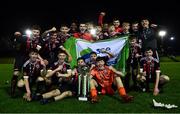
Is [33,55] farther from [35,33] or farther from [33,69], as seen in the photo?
[35,33]

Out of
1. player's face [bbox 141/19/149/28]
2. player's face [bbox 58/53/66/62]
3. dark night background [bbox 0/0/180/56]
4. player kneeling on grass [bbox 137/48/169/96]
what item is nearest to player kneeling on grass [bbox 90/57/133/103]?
player's face [bbox 58/53/66/62]

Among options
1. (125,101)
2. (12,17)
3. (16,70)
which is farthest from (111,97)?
(12,17)

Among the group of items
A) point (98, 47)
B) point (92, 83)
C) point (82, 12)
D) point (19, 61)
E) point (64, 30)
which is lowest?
point (92, 83)

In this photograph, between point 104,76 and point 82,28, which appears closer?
point 104,76

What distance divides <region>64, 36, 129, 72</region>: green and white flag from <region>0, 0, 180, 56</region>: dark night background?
30.7 meters

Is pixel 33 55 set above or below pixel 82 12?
below

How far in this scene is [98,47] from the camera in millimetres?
10859

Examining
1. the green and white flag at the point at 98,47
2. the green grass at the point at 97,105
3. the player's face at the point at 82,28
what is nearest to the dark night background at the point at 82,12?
the green and white flag at the point at 98,47

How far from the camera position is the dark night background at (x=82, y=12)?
41.6 metres

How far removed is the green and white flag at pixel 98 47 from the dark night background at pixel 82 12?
30719 millimetres

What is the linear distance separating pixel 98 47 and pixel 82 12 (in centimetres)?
3241

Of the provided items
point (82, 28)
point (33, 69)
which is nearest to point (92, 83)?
point (33, 69)

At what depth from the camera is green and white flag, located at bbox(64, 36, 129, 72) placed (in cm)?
1074

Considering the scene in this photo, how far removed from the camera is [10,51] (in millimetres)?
36969
